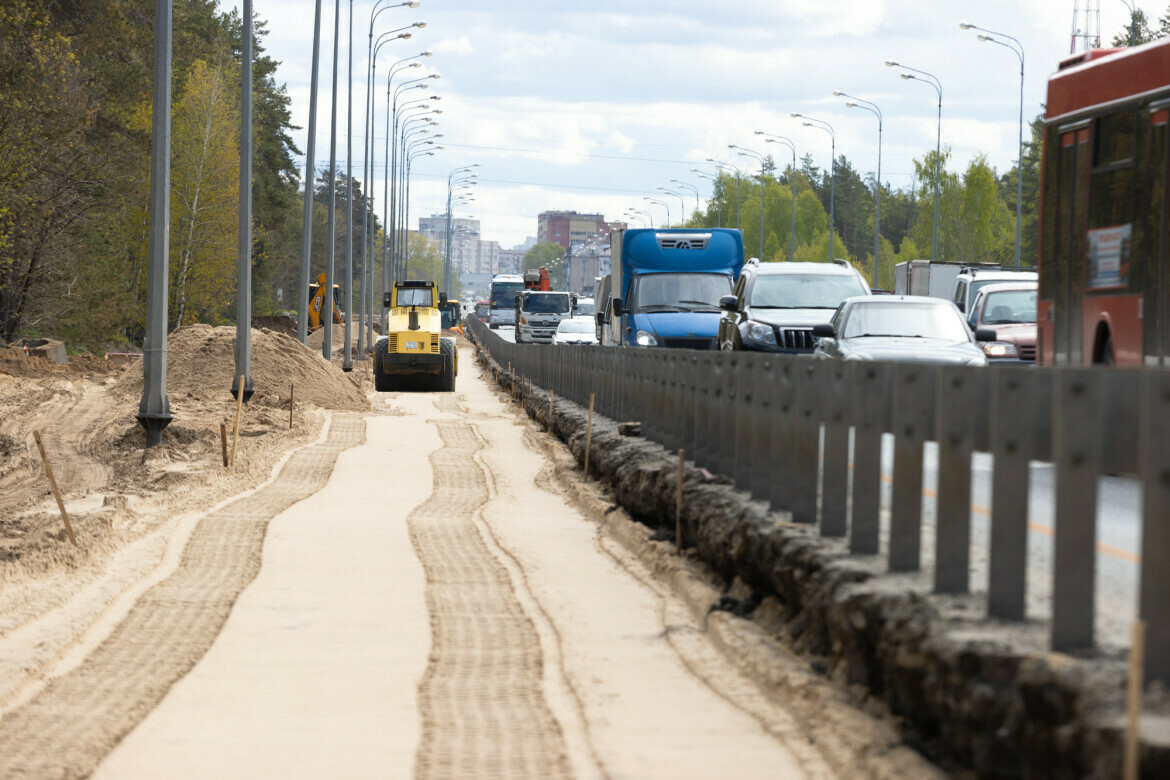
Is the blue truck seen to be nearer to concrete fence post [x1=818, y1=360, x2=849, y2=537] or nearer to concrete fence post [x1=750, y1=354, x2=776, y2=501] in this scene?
concrete fence post [x1=750, y1=354, x2=776, y2=501]

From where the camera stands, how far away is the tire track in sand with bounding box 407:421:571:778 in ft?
22.0

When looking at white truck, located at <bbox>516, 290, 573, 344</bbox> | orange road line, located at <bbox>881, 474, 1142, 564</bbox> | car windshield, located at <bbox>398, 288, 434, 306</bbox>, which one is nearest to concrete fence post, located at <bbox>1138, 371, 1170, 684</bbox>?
orange road line, located at <bbox>881, 474, 1142, 564</bbox>

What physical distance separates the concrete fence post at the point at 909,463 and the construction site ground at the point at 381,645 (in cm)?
74

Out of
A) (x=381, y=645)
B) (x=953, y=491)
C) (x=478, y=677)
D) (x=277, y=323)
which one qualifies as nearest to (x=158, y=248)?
(x=381, y=645)

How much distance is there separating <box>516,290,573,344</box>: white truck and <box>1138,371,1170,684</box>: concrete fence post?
2515 inches

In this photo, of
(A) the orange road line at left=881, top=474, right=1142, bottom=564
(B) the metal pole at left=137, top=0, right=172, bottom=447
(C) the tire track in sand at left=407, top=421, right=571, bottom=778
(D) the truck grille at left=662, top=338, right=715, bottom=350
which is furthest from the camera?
(D) the truck grille at left=662, top=338, right=715, bottom=350

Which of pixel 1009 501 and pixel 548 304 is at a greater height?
pixel 548 304

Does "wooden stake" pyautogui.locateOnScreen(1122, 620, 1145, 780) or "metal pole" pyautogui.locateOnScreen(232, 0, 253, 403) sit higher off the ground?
"metal pole" pyautogui.locateOnScreen(232, 0, 253, 403)

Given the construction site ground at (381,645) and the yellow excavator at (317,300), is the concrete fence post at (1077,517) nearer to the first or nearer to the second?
the construction site ground at (381,645)

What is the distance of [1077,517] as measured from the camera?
538 centimetres

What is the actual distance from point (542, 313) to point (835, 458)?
2420 inches

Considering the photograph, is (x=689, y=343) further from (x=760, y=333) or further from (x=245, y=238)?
(x=245, y=238)

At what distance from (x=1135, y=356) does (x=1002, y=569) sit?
7.34m

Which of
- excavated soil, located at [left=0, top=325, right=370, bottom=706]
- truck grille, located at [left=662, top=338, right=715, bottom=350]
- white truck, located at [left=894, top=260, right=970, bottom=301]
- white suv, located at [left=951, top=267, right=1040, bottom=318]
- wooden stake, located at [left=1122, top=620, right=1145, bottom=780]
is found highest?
white truck, located at [left=894, top=260, right=970, bottom=301]
